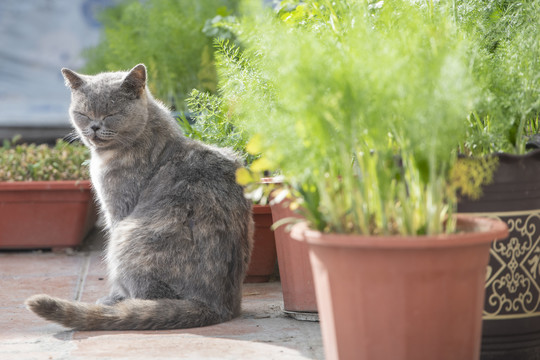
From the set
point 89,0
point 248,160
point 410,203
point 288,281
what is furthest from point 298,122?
point 89,0

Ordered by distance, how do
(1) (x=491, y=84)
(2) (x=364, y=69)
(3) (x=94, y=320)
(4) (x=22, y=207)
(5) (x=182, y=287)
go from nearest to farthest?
(2) (x=364, y=69) → (1) (x=491, y=84) → (3) (x=94, y=320) → (5) (x=182, y=287) → (4) (x=22, y=207)

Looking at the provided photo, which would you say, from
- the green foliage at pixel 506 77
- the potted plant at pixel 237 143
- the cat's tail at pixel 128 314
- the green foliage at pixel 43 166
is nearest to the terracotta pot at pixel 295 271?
the cat's tail at pixel 128 314

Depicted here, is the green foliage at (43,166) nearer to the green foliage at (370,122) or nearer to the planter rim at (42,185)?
the planter rim at (42,185)

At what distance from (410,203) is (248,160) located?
1559 mm

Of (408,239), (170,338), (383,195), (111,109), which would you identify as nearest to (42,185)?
(111,109)

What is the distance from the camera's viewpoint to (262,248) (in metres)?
3.03

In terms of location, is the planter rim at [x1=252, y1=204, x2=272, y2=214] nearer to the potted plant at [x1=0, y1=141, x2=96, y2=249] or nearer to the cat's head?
the cat's head

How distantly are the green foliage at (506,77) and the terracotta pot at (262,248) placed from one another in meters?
1.19

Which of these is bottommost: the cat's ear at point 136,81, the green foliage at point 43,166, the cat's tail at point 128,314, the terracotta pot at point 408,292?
the cat's tail at point 128,314

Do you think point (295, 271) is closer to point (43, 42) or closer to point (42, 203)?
point (42, 203)

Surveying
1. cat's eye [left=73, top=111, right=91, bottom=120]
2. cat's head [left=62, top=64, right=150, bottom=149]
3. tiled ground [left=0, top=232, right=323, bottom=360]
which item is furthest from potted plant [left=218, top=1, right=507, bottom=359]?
cat's eye [left=73, top=111, right=91, bottom=120]

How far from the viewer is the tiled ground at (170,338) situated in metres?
2.00

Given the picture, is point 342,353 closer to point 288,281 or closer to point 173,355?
point 173,355

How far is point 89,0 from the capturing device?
5977 mm
